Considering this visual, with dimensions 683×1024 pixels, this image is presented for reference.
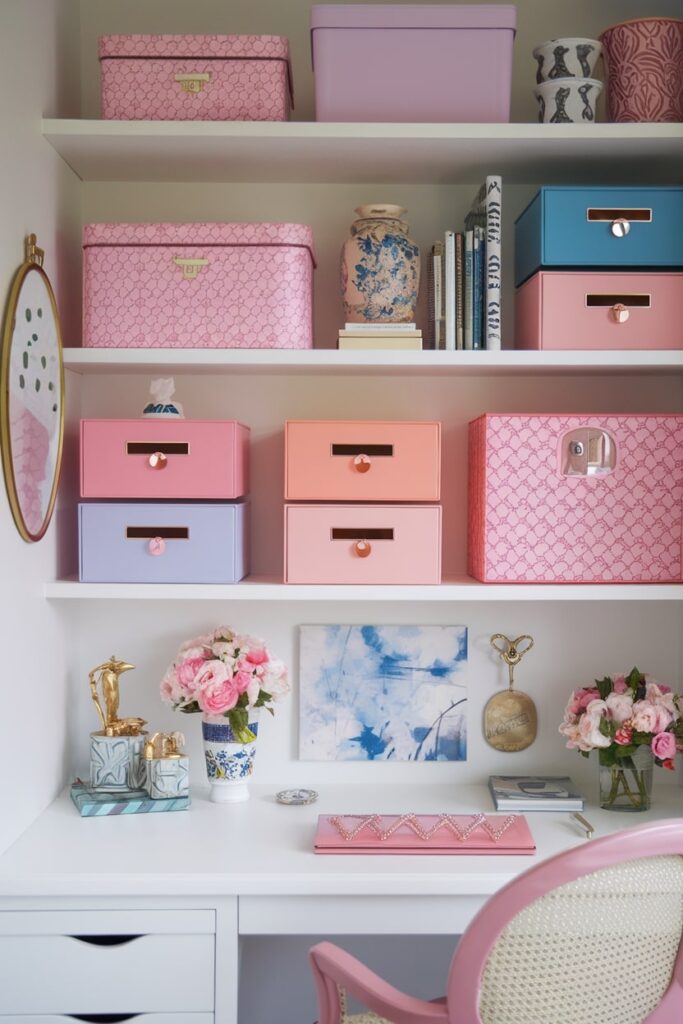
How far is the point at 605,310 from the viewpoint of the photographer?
2125mm

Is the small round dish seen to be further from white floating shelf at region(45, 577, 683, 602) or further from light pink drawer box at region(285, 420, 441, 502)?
light pink drawer box at region(285, 420, 441, 502)

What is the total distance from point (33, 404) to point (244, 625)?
733 millimetres

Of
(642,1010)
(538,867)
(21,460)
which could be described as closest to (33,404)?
(21,460)

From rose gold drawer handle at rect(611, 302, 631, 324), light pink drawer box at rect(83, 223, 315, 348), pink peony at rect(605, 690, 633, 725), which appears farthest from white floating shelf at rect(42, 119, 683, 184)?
pink peony at rect(605, 690, 633, 725)

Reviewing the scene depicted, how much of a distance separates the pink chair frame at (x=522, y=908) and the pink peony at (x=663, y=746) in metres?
0.67

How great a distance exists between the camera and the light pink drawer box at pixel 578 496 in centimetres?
213

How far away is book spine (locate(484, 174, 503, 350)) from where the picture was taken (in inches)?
82.3

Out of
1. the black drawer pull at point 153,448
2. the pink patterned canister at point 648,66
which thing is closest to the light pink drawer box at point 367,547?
the black drawer pull at point 153,448

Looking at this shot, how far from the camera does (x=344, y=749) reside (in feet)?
7.80

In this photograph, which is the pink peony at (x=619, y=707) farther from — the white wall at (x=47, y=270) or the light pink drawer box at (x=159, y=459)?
the white wall at (x=47, y=270)

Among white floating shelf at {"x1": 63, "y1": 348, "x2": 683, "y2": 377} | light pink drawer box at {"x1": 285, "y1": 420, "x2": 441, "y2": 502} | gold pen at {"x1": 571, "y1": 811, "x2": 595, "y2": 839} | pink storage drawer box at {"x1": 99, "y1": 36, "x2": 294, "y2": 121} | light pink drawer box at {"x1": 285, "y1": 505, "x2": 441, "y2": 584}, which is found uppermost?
pink storage drawer box at {"x1": 99, "y1": 36, "x2": 294, "y2": 121}

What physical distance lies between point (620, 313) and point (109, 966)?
5.20ft

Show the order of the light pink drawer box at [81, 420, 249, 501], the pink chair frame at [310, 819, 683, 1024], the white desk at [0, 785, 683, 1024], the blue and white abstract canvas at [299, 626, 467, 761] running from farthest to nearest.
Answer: the blue and white abstract canvas at [299, 626, 467, 761] → the light pink drawer box at [81, 420, 249, 501] → the white desk at [0, 785, 683, 1024] → the pink chair frame at [310, 819, 683, 1024]

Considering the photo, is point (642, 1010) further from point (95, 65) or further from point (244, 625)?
point (95, 65)
